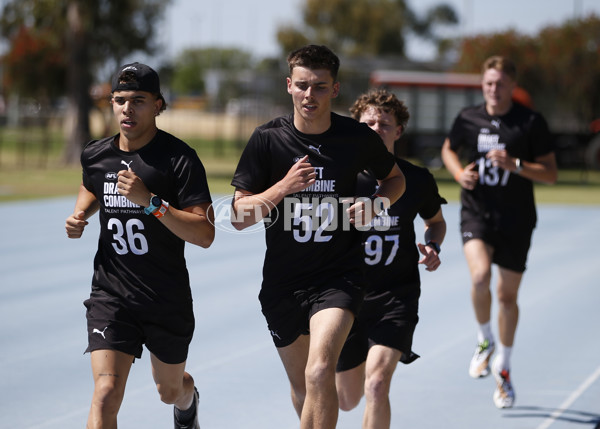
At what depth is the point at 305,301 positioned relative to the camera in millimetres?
4961

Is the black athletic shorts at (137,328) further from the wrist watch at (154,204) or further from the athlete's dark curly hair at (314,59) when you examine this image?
the athlete's dark curly hair at (314,59)

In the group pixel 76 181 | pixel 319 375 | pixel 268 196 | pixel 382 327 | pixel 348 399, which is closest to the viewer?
pixel 319 375

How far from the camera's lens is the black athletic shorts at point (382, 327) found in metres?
5.39

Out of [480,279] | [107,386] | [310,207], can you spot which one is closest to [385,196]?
[310,207]

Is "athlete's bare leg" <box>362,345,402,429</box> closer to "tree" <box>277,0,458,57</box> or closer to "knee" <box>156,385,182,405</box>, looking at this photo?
"knee" <box>156,385,182,405</box>

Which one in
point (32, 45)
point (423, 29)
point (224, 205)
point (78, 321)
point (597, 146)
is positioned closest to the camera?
point (224, 205)

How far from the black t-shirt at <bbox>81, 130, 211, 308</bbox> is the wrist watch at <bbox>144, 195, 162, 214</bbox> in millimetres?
152

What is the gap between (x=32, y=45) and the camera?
4916 cm

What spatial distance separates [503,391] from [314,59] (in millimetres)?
3095

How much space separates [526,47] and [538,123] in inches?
1598

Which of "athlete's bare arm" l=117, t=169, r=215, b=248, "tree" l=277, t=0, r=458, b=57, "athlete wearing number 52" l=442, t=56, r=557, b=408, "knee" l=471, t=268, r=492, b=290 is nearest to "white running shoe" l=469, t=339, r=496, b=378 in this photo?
"athlete wearing number 52" l=442, t=56, r=557, b=408

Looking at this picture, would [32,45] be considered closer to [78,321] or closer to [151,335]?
[78,321]

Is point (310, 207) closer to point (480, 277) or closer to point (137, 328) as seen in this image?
point (137, 328)

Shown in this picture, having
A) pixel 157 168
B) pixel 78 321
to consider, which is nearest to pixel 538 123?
pixel 157 168
